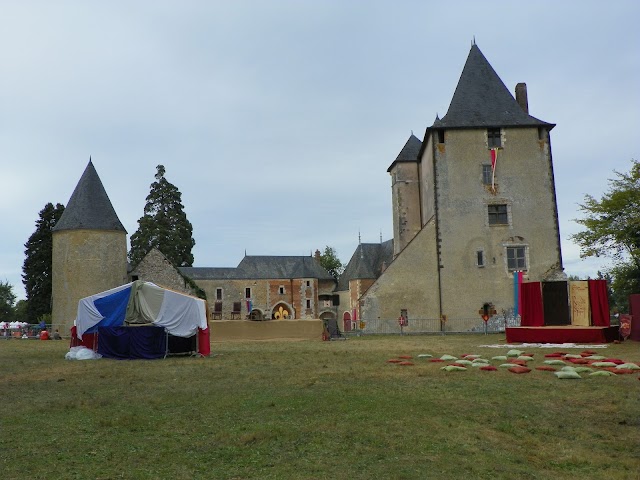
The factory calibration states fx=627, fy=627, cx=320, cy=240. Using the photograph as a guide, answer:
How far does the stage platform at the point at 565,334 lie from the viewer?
21078 mm

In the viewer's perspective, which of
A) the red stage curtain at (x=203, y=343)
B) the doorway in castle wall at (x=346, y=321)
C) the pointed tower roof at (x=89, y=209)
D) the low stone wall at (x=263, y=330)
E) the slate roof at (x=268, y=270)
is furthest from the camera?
the slate roof at (x=268, y=270)

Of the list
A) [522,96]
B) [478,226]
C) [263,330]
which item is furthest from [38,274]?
[522,96]

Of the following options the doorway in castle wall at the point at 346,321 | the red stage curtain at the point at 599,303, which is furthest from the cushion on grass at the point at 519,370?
the doorway in castle wall at the point at 346,321

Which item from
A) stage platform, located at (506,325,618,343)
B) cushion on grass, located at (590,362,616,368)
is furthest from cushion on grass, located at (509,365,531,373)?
stage platform, located at (506,325,618,343)

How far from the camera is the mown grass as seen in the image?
5410 mm

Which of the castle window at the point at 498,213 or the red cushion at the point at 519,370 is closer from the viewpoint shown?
the red cushion at the point at 519,370

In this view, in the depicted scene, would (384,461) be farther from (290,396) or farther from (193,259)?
(193,259)

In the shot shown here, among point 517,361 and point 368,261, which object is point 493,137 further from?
point 368,261

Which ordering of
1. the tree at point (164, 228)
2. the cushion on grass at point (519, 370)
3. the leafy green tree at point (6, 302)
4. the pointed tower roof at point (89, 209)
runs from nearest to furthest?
the cushion on grass at point (519, 370), the pointed tower roof at point (89, 209), the tree at point (164, 228), the leafy green tree at point (6, 302)

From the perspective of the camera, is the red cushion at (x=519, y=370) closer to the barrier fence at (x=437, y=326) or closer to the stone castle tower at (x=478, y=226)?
Answer: the barrier fence at (x=437, y=326)

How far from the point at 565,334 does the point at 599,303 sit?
2.79 metres

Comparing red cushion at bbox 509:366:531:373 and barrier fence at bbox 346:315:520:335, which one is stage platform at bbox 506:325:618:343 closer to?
barrier fence at bbox 346:315:520:335

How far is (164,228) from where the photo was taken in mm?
51250

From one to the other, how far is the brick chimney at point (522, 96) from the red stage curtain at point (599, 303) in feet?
45.5
